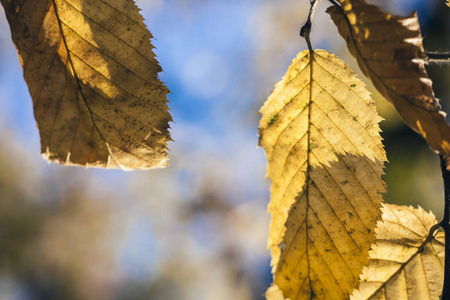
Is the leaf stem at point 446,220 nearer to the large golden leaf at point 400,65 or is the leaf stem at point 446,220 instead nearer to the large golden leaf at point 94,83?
the large golden leaf at point 400,65

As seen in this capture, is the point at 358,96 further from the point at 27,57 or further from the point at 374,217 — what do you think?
the point at 27,57

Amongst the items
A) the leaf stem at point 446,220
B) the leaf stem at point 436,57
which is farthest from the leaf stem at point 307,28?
the leaf stem at point 446,220

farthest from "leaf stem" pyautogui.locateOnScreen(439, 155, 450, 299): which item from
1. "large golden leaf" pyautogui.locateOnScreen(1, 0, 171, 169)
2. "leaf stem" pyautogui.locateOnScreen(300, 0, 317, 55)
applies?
"large golden leaf" pyautogui.locateOnScreen(1, 0, 171, 169)

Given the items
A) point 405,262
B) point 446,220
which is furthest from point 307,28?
point 405,262

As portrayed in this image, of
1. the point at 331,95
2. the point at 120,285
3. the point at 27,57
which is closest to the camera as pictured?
the point at 27,57

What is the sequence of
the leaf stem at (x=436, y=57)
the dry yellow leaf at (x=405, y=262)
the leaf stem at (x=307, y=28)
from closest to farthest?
1. the leaf stem at (x=436, y=57)
2. the leaf stem at (x=307, y=28)
3. the dry yellow leaf at (x=405, y=262)

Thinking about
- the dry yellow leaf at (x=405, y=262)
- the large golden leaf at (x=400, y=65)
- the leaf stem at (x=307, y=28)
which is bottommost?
the dry yellow leaf at (x=405, y=262)

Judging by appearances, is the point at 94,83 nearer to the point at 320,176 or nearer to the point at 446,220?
the point at 320,176

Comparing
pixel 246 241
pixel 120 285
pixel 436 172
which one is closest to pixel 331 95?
pixel 436 172
